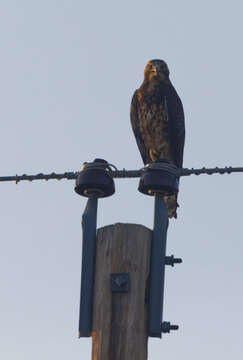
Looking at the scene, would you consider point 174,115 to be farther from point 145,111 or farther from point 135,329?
point 135,329

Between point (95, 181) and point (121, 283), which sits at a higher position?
point (95, 181)

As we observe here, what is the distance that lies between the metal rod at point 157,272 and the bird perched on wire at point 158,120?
8.13m

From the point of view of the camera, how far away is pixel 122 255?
3.93m

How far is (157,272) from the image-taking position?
→ 3.95 meters

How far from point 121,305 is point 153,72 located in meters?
9.27

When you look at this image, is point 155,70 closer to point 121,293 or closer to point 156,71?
point 156,71

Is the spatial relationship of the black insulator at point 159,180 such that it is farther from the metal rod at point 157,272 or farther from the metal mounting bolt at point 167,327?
the metal mounting bolt at point 167,327

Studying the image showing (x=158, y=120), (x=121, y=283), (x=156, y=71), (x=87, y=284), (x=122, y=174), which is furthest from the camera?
(x=156, y=71)

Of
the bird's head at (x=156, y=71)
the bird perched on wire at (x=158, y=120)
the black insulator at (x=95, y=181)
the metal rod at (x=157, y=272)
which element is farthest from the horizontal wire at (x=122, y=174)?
the bird's head at (x=156, y=71)

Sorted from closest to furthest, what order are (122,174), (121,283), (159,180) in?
(121,283) → (159,180) → (122,174)

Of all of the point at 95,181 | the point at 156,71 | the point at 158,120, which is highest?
the point at 156,71


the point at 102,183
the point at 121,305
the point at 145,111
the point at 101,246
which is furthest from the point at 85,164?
the point at 145,111

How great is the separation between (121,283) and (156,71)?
364 inches

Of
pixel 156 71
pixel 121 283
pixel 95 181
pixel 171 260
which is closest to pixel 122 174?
pixel 95 181
